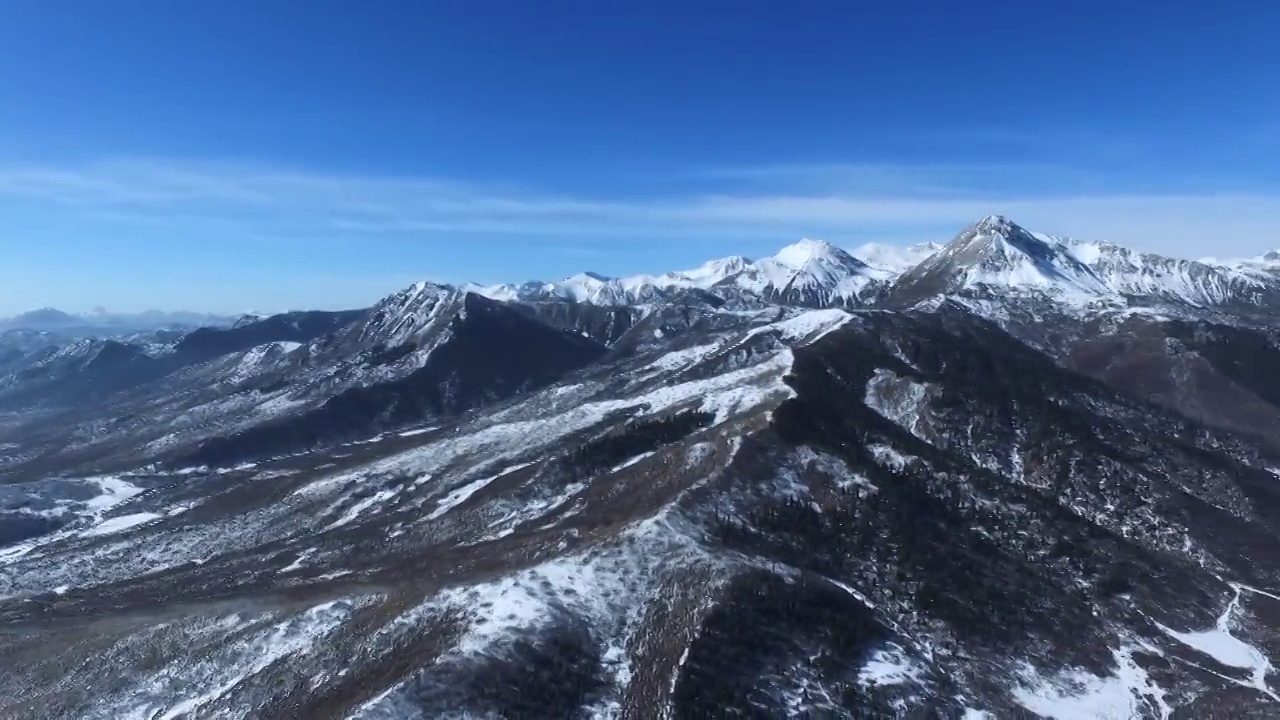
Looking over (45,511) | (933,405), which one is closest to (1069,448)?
(933,405)

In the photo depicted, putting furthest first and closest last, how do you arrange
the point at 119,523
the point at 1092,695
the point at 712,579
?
the point at 119,523, the point at 712,579, the point at 1092,695

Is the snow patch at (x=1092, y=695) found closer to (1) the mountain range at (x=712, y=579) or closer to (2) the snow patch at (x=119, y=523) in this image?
(1) the mountain range at (x=712, y=579)

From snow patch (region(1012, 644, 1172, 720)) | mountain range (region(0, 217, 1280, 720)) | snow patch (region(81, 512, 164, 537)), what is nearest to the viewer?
mountain range (region(0, 217, 1280, 720))

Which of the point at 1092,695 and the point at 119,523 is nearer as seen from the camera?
the point at 1092,695

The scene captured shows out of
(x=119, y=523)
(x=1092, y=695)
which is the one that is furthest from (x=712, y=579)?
(x=119, y=523)

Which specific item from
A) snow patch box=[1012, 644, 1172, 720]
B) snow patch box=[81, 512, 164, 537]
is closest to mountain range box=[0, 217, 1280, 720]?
snow patch box=[1012, 644, 1172, 720]

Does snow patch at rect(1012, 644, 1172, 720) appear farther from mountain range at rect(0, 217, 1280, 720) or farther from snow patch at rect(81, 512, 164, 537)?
snow patch at rect(81, 512, 164, 537)

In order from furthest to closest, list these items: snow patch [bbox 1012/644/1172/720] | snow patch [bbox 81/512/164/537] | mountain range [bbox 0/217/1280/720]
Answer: snow patch [bbox 81/512/164/537]
snow patch [bbox 1012/644/1172/720]
mountain range [bbox 0/217/1280/720]

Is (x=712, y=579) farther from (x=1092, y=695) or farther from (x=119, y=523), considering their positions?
(x=119, y=523)

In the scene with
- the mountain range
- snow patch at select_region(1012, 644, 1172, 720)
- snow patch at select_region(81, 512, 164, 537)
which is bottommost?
snow patch at select_region(81, 512, 164, 537)

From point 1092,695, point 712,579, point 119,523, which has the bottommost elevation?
point 119,523

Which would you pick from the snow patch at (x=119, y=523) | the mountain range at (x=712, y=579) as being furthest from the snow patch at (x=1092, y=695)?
the snow patch at (x=119, y=523)
